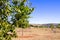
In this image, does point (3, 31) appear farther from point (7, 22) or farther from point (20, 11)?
point (20, 11)

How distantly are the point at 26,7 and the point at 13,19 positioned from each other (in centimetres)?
129

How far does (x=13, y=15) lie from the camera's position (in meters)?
15.0

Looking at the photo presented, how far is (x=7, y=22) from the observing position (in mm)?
14781

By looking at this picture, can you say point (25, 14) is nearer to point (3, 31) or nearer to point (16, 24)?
point (16, 24)

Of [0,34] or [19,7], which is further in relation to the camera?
[19,7]

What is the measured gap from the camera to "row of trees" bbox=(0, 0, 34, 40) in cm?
1422

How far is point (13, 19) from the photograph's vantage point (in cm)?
1498

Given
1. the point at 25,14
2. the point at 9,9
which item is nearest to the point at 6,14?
the point at 9,9

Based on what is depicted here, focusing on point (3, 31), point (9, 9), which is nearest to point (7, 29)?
point (3, 31)

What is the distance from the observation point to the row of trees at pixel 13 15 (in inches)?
560

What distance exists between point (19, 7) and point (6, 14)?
1163 mm

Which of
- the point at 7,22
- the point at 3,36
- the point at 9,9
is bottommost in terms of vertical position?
the point at 3,36

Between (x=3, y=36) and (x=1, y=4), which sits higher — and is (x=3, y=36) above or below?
below

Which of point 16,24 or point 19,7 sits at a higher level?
point 19,7
